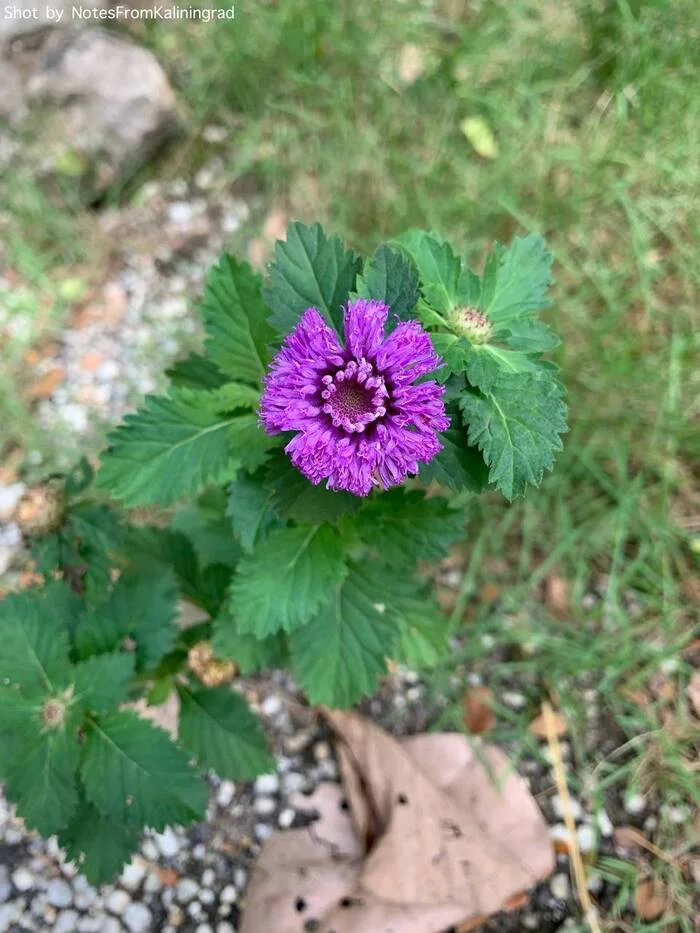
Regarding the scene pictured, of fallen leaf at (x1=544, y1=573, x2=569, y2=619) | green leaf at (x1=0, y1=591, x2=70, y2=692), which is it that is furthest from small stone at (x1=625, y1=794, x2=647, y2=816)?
green leaf at (x1=0, y1=591, x2=70, y2=692)

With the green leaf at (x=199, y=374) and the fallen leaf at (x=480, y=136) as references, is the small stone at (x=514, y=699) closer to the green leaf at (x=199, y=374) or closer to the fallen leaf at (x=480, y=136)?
the green leaf at (x=199, y=374)

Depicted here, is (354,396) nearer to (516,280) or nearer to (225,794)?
(516,280)

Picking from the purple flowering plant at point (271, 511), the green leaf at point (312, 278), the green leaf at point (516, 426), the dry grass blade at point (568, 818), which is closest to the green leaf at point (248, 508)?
the purple flowering plant at point (271, 511)

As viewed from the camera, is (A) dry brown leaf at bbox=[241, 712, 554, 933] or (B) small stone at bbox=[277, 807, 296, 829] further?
(B) small stone at bbox=[277, 807, 296, 829]

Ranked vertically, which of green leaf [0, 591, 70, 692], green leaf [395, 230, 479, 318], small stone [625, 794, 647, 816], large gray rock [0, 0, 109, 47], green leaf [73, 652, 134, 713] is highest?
large gray rock [0, 0, 109, 47]

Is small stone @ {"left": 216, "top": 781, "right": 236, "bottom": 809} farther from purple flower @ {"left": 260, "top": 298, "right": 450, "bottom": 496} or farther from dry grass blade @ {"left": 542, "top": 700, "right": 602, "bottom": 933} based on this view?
purple flower @ {"left": 260, "top": 298, "right": 450, "bottom": 496}
